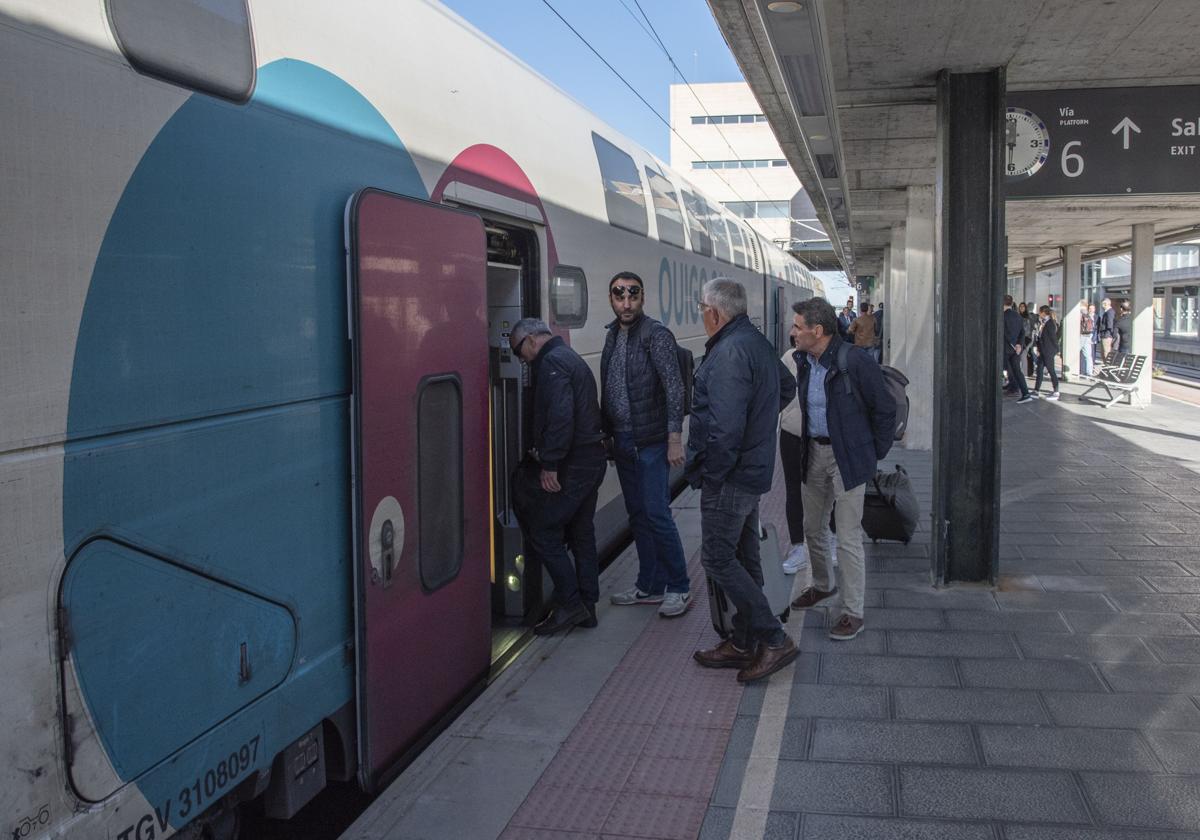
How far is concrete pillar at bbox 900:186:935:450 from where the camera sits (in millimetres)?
12555

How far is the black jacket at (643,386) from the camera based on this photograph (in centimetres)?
562

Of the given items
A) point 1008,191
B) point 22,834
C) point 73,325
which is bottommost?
point 22,834

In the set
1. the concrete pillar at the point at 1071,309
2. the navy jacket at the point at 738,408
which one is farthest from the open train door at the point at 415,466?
the concrete pillar at the point at 1071,309

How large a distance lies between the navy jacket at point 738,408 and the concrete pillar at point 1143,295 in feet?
46.0

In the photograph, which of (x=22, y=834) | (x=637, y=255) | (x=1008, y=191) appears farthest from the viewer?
(x=637, y=255)

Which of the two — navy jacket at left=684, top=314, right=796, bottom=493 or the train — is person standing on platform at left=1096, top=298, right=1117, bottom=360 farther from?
the train

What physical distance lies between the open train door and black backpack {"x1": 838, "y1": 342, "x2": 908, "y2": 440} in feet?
6.12

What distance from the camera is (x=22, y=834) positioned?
2137 mm

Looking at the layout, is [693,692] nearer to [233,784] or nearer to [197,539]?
[233,784]

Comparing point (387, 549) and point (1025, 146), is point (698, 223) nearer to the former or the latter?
point (1025, 146)

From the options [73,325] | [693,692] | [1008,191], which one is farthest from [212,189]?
[1008,191]

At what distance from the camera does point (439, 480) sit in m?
4.09

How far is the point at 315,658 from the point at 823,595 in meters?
3.55

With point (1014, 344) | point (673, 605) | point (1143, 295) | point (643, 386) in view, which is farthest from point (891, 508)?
point (1143, 295)
